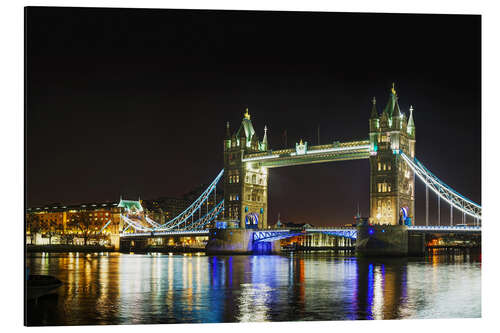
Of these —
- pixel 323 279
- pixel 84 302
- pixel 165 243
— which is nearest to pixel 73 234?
pixel 165 243

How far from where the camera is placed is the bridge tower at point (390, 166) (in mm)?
47094

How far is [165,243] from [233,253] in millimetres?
38266

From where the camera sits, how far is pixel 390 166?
1865 inches

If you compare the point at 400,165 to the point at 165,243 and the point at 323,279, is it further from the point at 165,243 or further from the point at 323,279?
the point at 165,243

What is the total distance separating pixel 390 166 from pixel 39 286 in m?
32.6

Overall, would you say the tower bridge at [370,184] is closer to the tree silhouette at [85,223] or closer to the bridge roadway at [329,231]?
the bridge roadway at [329,231]

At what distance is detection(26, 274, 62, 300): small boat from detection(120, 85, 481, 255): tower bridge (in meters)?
25.8

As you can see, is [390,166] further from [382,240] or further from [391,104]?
[382,240]

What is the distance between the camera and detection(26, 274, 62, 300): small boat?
18.5 meters

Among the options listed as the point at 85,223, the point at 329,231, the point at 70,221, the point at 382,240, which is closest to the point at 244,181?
the point at 329,231

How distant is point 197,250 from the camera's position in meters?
81.0

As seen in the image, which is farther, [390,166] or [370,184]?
[370,184]

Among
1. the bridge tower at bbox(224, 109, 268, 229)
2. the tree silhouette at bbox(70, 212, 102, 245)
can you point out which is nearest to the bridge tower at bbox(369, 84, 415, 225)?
the bridge tower at bbox(224, 109, 268, 229)
